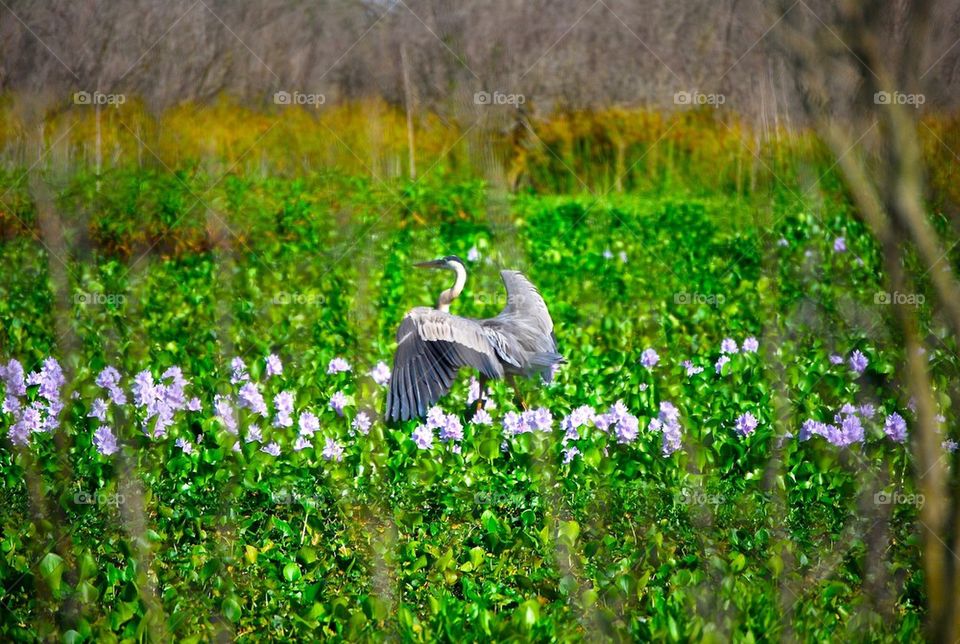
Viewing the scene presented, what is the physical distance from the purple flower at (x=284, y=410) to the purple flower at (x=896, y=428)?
1.77 metres

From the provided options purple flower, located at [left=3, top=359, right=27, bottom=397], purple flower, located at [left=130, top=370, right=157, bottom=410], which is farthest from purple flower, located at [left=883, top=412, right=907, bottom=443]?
purple flower, located at [left=3, top=359, right=27, bottom=397]

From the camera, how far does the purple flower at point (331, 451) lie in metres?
3.08

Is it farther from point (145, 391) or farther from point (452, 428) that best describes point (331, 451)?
point (145, 391)

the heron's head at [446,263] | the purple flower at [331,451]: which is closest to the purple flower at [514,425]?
the purple flower at [331,451]

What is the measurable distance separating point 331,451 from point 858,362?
1.83 metres

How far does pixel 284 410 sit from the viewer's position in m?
3.27

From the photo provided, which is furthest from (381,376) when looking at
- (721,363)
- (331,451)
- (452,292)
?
(721,363)

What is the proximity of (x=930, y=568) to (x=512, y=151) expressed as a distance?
32.2ft

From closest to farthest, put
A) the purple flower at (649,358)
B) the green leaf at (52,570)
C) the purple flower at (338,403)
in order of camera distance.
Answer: the green leaf at (52,570), the purple flower at (338,403), the purple flower at (649,358)

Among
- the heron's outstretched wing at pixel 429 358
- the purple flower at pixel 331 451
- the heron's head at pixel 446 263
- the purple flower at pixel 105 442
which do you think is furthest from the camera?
the heron's head at pixel 446 263

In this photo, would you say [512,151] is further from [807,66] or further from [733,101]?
[807,66]

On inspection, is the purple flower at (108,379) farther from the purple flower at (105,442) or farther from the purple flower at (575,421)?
the purple flower at (575,421)

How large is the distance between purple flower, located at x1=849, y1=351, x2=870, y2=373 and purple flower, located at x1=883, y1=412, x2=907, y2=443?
1.82ft

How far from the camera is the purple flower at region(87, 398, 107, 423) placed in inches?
124
